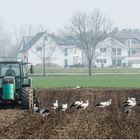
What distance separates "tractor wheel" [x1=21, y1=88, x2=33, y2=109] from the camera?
2539 centimetres

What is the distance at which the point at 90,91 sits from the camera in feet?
126

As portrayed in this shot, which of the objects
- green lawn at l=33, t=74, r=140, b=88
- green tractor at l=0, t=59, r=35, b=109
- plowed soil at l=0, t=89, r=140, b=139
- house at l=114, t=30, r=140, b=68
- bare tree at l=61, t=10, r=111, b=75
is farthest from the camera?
house at l=114, t=30, r=140, b=68

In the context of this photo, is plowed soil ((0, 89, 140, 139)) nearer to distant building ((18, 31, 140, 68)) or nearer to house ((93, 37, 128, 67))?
distant building ((18, 31, 140, 68))

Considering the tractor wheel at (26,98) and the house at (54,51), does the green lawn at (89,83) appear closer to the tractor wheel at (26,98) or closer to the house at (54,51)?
the tractor wheel at (26,98)

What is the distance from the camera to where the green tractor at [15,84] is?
1011 inches

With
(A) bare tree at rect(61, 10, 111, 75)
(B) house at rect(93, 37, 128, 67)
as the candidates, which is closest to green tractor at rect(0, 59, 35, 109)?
(A) bare tree at rect(61, 10, 111, 75)

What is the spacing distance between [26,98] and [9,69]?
184 centimetres

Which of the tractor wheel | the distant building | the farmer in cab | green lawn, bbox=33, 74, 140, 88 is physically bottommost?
green lawn, bbox=33, 74, 140, 88

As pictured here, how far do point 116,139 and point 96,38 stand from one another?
3149 inches

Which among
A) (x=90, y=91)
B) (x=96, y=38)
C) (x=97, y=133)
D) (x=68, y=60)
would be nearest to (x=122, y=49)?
(x=68, y=60)

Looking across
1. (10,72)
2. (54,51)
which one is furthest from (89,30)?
(10,72)

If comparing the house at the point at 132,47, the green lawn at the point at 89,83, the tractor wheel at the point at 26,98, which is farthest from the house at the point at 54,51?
the tractor wheel at the point at 26,98

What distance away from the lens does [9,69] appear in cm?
2625

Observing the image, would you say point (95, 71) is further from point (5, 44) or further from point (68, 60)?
point (5, 44)
